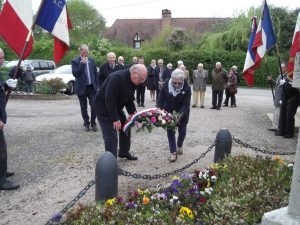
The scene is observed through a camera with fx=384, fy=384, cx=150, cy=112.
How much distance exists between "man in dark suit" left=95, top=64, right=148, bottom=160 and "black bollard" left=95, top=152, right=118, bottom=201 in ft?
5.57

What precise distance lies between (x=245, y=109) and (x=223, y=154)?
954cm

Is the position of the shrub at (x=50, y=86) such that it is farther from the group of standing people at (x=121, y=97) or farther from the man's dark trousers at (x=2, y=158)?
the man's dark trousers at (x=2, y=158)

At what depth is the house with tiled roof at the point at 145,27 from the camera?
5312 cm

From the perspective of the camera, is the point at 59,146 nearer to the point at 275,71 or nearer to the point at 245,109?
the point at 245,109

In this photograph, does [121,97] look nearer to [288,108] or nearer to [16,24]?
[16,24]

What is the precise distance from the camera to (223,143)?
576 cm

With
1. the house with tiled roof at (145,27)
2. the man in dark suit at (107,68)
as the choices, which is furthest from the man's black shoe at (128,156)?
the house with tiled roof at (145,27)

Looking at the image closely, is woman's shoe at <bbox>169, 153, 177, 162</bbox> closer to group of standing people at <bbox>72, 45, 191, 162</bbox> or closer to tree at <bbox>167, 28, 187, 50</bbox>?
group of standing people at <bbox>72, 45, 191, 162</bbox>

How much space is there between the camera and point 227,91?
15.3 m

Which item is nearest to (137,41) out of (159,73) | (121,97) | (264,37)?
(159,73)

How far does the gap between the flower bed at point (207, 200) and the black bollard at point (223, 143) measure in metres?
0.66

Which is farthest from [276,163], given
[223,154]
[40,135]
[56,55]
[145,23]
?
[145,23]

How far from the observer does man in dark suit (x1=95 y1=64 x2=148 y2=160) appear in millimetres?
5848

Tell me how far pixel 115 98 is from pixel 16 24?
1829 millimetres
